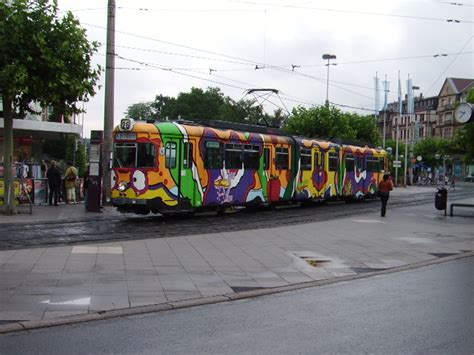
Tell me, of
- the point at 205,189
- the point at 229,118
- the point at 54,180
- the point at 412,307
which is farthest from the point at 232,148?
the point at 229,118

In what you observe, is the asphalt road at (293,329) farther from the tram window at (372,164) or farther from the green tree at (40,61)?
the tram window at (372,164)

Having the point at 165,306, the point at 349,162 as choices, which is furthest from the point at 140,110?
the point at 165,306

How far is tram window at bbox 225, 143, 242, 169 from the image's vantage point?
808 inches

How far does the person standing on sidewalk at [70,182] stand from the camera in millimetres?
23505

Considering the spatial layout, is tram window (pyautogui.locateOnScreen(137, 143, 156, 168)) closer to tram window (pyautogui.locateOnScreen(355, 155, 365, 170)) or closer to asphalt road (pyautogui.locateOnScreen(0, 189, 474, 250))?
asphalt road (pyautogui.locateOnScreen(0, 189, 474, 250))

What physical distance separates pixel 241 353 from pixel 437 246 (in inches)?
396

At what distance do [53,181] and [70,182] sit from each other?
1.56m

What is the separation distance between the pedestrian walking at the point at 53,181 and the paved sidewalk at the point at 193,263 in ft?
15.9

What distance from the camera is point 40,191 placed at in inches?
907

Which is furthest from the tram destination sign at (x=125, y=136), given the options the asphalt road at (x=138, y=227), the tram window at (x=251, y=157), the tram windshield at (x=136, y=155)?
the tram window at (x=251, y=157)

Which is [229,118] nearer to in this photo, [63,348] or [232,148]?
[232,148]

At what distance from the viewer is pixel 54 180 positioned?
22484 mm

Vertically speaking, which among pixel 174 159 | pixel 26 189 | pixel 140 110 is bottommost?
pixel 26 189

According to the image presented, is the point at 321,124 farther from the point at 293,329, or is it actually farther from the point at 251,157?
the point at 293,329
